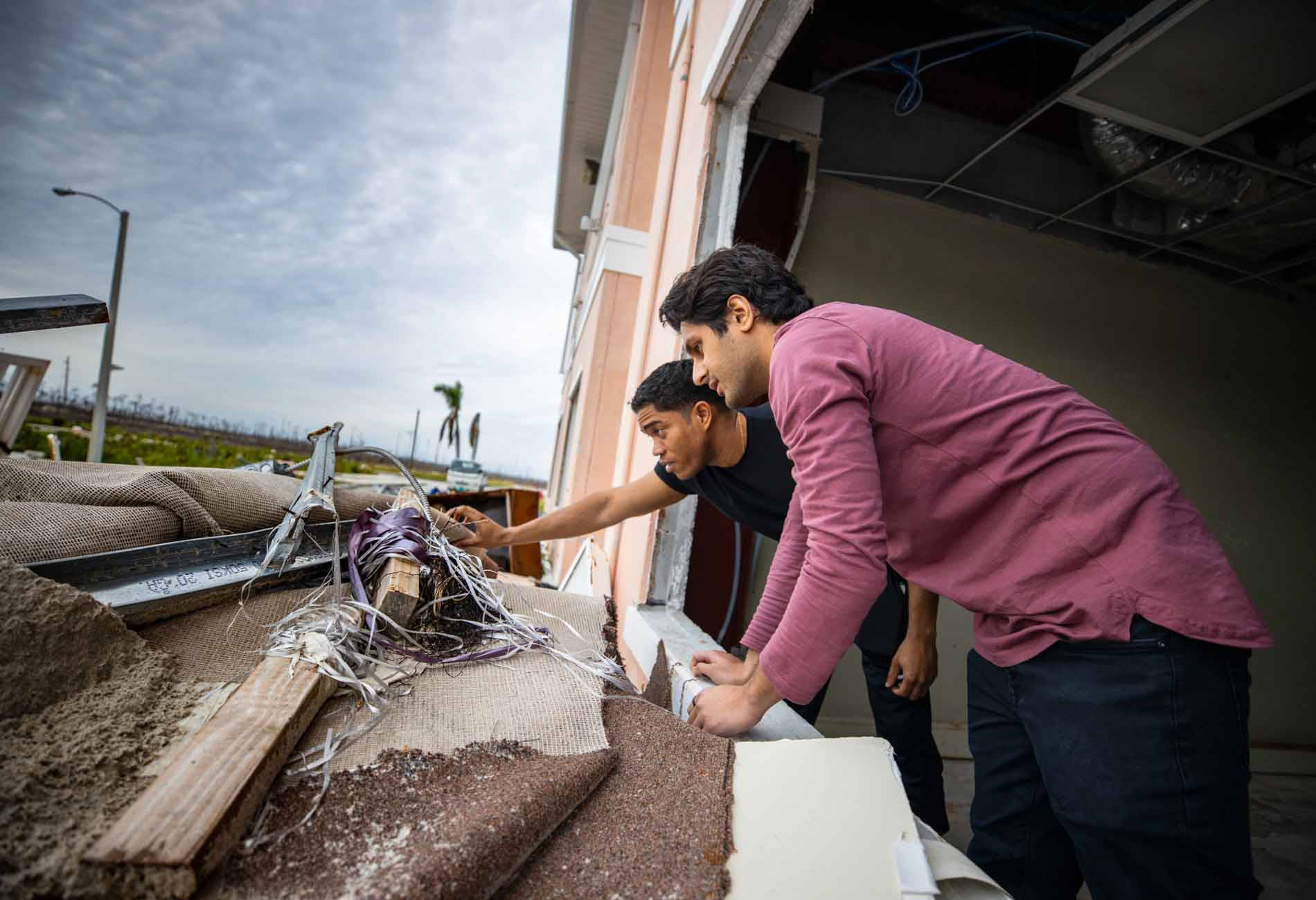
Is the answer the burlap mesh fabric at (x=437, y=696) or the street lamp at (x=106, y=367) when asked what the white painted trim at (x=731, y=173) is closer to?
the burlap mesh fabric at (x=437, y=696)

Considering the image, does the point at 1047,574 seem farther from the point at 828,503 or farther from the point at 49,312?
the point at 49,312

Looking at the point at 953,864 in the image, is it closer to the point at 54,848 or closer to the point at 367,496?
the point at 54,848

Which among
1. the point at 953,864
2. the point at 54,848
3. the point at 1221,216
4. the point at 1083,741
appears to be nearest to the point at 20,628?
the point at 54,848

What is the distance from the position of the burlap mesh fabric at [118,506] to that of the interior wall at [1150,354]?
12.7ft

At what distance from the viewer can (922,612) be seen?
1926 millimetres

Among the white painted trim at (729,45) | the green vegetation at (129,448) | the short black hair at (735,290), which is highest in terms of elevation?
the white painted trim at (729,45)

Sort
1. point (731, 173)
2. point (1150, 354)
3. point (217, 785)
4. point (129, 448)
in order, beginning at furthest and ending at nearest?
point (129, 448) → point (1150, 354) → point (731, 173) → point (217, 785)

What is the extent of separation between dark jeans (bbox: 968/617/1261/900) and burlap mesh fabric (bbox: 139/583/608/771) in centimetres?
78

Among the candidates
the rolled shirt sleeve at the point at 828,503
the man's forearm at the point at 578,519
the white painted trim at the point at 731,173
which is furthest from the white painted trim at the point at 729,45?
the man's forearm at the point at 578,519

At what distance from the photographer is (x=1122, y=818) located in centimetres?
100

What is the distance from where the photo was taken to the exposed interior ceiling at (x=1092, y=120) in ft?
8.80

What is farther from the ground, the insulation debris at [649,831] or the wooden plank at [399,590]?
the wooden plank at [399,590]

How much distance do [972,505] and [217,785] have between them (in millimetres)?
1165

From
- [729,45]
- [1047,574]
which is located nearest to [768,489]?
[1047,574]
